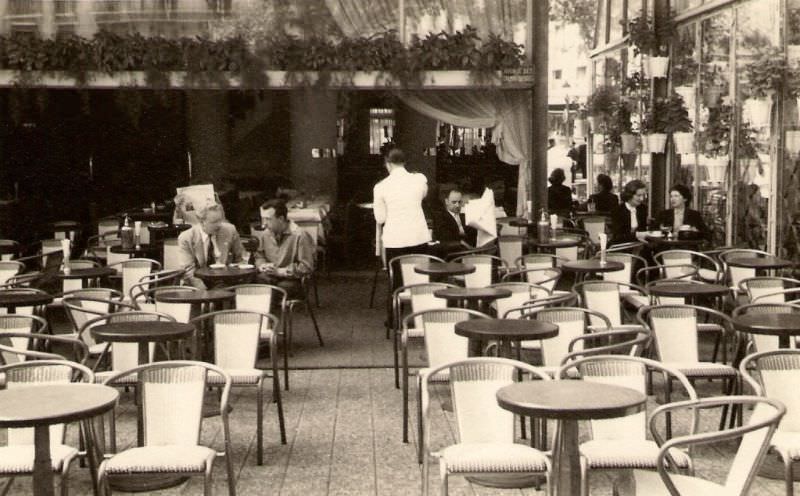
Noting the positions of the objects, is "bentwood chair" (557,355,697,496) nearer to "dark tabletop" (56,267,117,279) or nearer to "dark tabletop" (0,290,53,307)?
"dark tabletop" (0,290,53,307)

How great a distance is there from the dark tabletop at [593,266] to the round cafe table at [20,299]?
418 cm

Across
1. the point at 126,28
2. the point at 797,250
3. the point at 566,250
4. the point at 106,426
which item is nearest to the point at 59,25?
Answer: the point at 126,28

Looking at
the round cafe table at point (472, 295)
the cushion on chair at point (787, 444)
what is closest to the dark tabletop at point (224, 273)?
the round cafe table at point (472, 295)

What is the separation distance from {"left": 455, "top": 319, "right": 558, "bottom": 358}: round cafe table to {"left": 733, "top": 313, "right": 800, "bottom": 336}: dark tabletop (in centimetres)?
106

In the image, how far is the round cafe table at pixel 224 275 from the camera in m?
9.27

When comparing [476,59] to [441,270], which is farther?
[476,59]

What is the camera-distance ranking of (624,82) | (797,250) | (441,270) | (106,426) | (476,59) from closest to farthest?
(106,426) < (441,270) < (797,250) < (476,59) < (624,82)

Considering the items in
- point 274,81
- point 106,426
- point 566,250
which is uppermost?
point 274,81

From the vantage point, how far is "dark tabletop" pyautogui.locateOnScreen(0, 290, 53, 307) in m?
8.09

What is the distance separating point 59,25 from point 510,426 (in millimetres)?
10450

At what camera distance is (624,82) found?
1582 cm

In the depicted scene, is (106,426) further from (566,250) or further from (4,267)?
(566,250)

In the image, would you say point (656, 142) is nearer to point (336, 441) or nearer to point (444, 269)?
point (444, 269)

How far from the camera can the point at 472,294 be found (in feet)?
26.3
